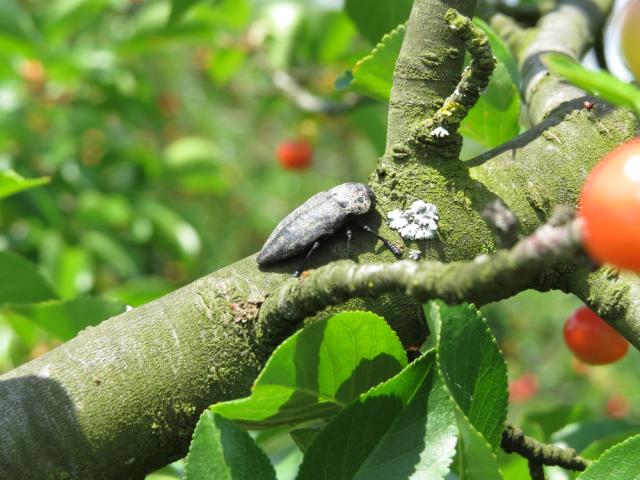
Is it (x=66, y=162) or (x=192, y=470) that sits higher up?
(x=66, y=162)

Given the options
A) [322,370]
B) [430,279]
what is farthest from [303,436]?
[430,279]

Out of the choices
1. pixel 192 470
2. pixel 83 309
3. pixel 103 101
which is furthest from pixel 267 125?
pixel 192 470

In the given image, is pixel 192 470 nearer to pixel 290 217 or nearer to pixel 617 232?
pixel 290 217

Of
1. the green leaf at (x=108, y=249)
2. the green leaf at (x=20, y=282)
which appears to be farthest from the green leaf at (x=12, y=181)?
the green leaf at (x=108, y=249)

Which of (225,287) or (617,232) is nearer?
(617,232)

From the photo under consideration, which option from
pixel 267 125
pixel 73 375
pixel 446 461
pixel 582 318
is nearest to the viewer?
pixel 446 461

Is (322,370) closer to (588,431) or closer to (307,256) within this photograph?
(307,256)
